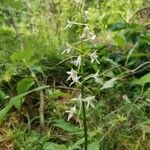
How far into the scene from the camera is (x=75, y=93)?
2734mm

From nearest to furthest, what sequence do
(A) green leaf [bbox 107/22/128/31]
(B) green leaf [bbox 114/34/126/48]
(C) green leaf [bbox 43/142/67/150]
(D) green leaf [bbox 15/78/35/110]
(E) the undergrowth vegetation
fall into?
(C) green leaf [bbox 43/142/67/150] < (E) the undergrowth vegetation < (D) green leaf [bbox 15/78/35/110] < (B) green leaf [bbox 114/34/126/48] < (A) green leaf [bbox 107/22/128/31]

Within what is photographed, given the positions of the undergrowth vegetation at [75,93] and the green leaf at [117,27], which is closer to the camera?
the undergrowth vegetation at [75,93]

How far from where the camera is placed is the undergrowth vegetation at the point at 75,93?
216 centimetres

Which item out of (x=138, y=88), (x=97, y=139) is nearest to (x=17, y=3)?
(x=138, y=88)

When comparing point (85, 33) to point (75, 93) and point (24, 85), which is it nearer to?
point (24, 85)

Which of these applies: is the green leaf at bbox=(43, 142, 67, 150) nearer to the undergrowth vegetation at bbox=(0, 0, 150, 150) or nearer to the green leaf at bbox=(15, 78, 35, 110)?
the undergrowth vegetation at bbox=(0, 0, 150, 150)

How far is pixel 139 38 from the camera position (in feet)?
9.94

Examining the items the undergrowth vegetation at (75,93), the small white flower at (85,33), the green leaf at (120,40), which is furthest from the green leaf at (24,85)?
the small white flower at (85,33)

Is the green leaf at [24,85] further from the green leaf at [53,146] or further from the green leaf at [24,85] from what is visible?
the green leaf at [53,146]

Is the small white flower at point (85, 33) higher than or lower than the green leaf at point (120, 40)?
higher

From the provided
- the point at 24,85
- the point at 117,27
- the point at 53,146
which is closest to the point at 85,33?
the point at 53,146

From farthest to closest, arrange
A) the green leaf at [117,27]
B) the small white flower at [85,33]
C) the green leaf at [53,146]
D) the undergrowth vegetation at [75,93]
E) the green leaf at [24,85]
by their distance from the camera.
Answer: the green leaf at [117,27]
the green leaf at [24,85]
the undergrowth vegetation at [75,93]
the green leaf at [53,146]
the small white flower at [85,33]

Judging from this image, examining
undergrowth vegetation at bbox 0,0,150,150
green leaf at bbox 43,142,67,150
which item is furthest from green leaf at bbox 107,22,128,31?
green leaf at bbox 43,142,67,150

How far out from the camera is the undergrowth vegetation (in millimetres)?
2158
